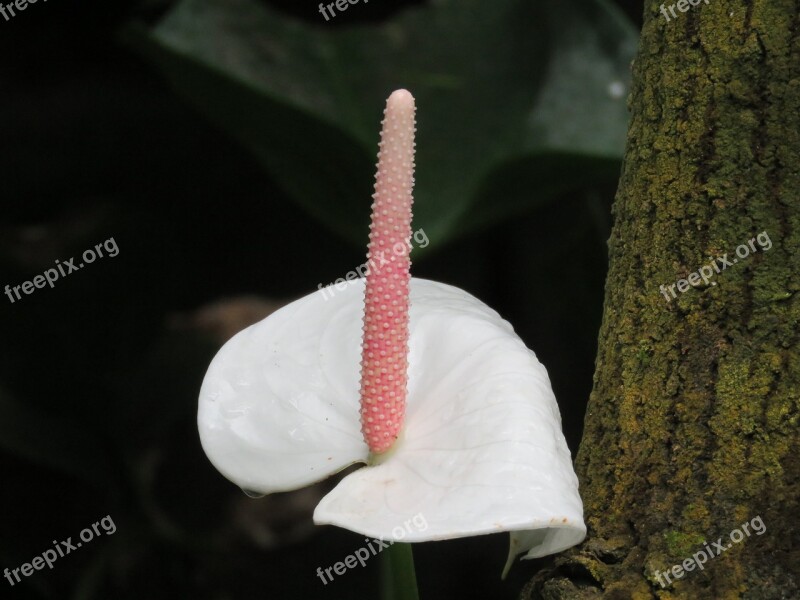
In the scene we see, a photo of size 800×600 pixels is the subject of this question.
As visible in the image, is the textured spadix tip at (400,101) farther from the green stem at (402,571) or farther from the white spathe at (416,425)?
the green stem at (402,571)

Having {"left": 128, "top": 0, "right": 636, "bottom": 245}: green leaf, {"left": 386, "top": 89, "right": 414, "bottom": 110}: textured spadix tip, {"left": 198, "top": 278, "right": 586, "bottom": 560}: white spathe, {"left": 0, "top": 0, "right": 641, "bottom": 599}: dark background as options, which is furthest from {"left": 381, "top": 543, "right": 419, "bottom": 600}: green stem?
{"left": 0, "top": 0, "right": 641, "bottom": 599}: dark background

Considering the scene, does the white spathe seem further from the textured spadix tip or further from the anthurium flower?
the textured spadix tip

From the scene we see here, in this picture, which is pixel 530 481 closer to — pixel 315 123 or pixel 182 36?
pixel 315 123

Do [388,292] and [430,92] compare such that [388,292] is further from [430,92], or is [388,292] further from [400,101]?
[430,92]

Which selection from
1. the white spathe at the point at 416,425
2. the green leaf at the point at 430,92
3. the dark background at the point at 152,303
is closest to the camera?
the white spathe at the point at 416,425

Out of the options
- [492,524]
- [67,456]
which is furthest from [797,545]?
[67,456]

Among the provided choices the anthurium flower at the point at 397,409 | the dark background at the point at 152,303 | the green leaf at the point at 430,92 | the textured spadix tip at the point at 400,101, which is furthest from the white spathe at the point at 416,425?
the dark background at the point at 152,303
